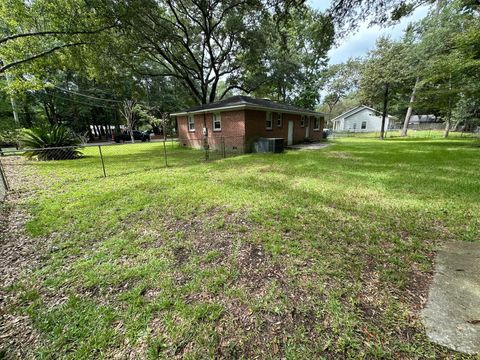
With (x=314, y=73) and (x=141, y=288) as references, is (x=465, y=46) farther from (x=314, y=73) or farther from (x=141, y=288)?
(x=141, y=288)

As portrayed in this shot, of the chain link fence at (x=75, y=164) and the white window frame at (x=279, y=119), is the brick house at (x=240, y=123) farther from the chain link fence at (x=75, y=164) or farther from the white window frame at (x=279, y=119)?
the chain link fence at (x=75, y=164)

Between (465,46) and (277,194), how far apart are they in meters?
17.0

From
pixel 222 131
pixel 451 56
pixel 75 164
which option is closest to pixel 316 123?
pixel 451 56

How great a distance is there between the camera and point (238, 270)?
2631 mm

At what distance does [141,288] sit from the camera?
236cm

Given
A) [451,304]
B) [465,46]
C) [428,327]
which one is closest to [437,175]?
[451,304]

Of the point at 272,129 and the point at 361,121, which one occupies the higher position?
the point at 361,121

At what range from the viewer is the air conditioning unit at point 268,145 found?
12385 millimetres

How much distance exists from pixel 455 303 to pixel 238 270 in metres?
2.18

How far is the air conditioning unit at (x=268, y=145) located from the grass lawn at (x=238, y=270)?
718 centimetres

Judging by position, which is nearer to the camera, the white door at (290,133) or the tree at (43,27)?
the tree at (43,27)

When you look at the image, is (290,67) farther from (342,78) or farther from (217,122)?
(342,78)

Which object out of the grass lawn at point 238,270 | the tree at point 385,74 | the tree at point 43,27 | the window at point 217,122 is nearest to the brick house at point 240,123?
the window at point 217,122

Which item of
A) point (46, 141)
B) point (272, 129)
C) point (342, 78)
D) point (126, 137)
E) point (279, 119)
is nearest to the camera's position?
point (46, 141)
